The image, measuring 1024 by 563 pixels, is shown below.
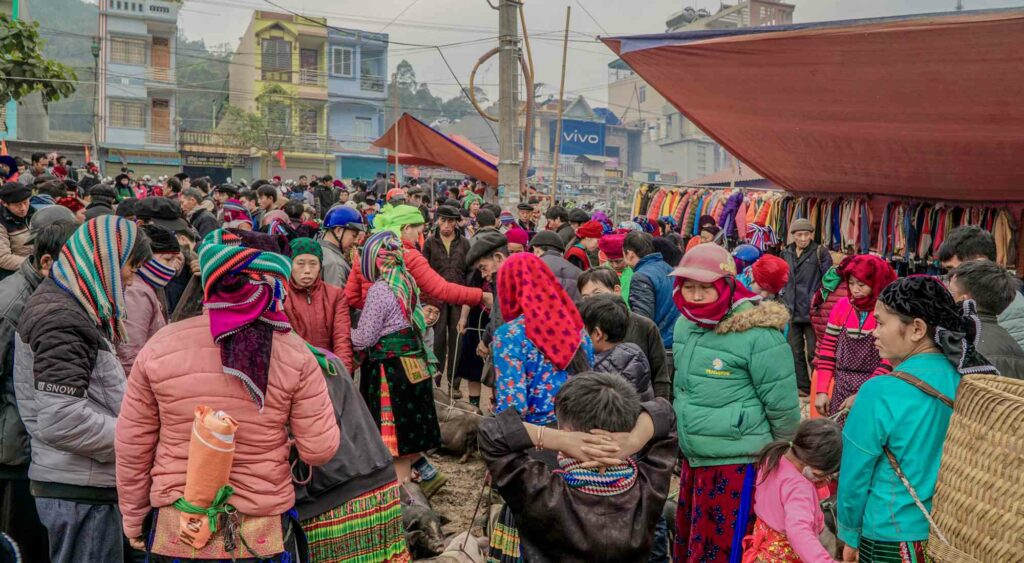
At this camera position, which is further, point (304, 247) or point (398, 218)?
point (398, 218)

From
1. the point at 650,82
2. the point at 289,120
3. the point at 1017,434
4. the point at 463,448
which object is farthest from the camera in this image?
the point at 289,120

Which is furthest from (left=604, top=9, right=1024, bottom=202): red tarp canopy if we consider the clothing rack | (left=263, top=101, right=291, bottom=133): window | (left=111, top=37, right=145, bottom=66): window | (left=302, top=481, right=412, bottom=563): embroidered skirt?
(left=111, top=37, right=145, bottom=66): window

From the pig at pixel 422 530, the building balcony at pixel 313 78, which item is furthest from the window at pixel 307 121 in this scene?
the pig at pixel 422 530

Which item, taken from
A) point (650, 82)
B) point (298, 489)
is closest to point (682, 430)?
point (298, 489)

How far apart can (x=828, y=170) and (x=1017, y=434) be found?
7380mm

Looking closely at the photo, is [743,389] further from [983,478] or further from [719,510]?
[983,478]

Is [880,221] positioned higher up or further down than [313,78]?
further down

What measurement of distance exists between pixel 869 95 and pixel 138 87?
1673 inches

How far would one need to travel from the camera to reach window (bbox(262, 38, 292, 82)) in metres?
46.7

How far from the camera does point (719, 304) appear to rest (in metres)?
3.86

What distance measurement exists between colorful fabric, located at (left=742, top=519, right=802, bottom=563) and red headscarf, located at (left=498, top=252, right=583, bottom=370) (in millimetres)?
1101

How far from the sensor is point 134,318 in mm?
4055

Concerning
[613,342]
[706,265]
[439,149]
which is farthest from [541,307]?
[439,149]

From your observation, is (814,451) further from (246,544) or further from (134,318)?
(134,318)
